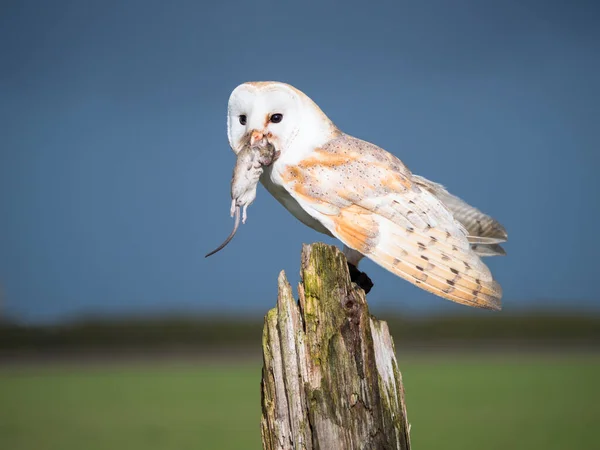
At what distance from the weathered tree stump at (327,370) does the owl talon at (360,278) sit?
0.88 metres

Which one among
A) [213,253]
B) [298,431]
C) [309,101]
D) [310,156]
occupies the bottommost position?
[298,431]

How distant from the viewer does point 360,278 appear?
161 inches

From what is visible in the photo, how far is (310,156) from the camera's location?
374 cm

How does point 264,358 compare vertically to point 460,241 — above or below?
below

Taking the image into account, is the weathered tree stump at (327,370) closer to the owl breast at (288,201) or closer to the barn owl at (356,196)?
the barn owl at (356,196)

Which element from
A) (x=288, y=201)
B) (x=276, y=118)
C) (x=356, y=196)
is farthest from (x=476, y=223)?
(x=276, y=118)

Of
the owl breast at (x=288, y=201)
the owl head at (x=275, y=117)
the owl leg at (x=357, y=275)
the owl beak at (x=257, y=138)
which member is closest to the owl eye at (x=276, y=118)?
the owl head at (x=275, y=117)

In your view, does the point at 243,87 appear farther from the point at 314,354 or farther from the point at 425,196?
the point at 314,354

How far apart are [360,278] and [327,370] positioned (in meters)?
1.16

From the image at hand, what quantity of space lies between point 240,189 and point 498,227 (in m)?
2.00

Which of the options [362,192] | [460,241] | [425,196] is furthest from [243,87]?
[460,241]

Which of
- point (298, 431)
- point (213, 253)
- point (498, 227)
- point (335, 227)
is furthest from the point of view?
point (498, 227)

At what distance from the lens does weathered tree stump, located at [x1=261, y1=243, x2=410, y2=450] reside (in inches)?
118

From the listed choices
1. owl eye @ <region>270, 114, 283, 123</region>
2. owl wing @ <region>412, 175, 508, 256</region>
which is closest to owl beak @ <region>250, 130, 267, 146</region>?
owl eye @ <region>270, 114, 283, 123</region>
